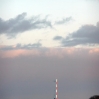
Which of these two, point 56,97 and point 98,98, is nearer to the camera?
point 98,98

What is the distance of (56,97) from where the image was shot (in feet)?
19.1

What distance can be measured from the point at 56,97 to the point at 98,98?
101cm

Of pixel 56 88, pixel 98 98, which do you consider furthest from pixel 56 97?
pixel 98 98

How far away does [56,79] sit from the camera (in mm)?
5938

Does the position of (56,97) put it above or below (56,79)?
below

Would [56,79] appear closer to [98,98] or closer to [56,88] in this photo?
[56,88]

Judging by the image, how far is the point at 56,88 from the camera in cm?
592

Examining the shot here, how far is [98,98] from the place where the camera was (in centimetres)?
514

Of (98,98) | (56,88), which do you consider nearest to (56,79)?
(56,88)

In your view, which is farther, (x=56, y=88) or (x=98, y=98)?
(x=56, y=88)

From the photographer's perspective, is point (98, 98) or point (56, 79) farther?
point (56, 79)

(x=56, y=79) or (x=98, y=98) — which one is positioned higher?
(x=56, y=79)

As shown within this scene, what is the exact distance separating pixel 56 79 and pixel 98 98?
1.11m

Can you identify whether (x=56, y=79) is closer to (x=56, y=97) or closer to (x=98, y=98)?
(x=56, y=97)
